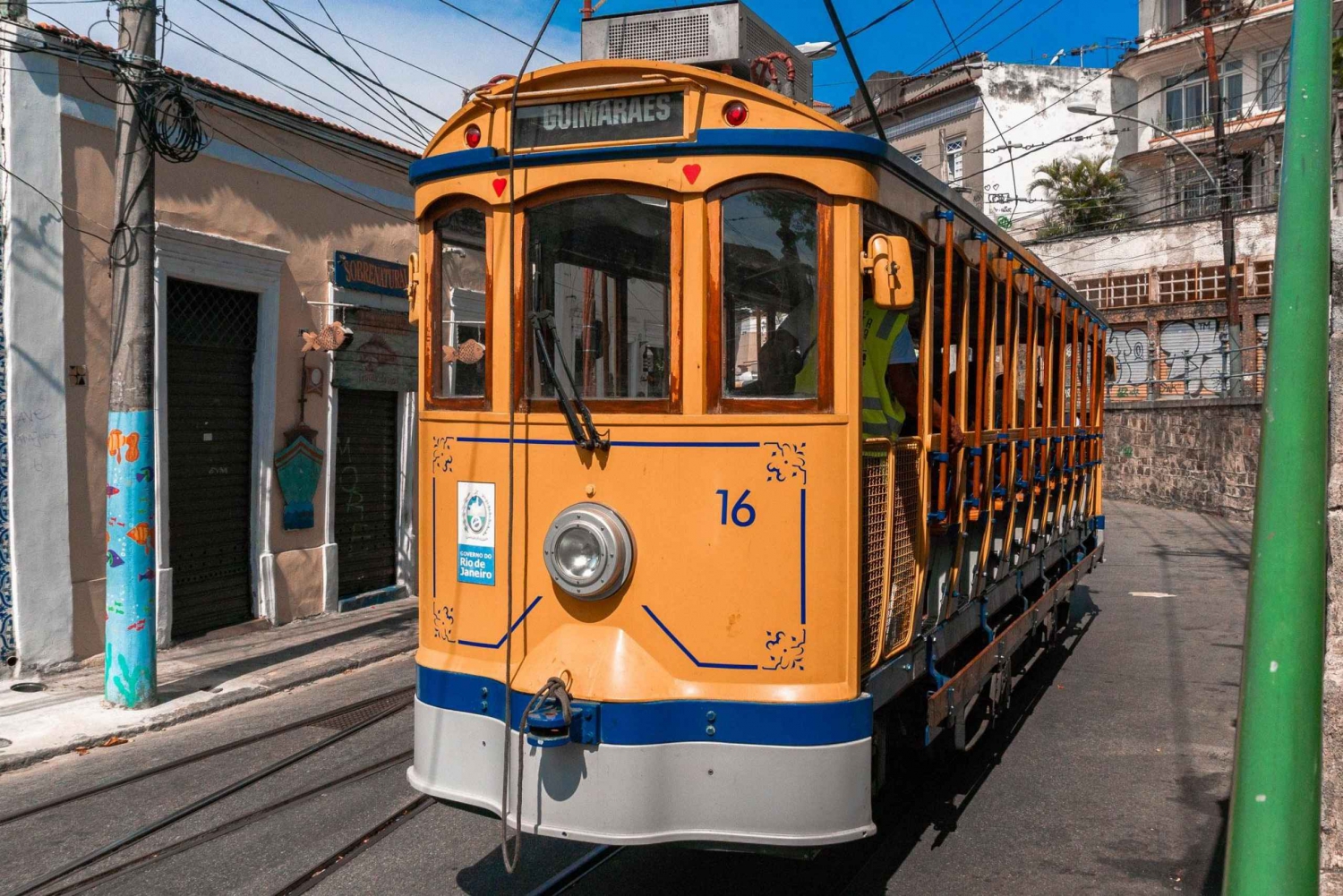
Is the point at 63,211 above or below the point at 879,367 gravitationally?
above

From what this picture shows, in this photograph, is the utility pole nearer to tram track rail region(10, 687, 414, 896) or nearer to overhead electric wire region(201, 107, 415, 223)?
overhead electric wire region(201, 107, 415, 223)

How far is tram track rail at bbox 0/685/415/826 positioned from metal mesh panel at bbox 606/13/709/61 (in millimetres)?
4952

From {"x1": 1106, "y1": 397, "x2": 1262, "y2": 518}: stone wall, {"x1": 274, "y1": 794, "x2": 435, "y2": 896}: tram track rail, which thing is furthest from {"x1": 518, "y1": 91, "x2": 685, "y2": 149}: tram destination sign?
{"x1": 1106, "y1": 397, "x2": 1262, "y2": 518}: stone wall

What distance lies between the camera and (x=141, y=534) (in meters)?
8.55

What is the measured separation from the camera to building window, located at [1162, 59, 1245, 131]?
116 ft

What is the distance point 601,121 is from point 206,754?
502 cm

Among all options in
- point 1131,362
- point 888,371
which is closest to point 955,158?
point 1131,362

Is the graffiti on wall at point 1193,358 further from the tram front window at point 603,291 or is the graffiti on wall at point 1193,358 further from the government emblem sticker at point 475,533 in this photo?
the government emblem sticker at point 475,533

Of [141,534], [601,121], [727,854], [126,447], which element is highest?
[601,121]

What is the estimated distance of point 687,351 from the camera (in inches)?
171

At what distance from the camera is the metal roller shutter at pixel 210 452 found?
35.4 ft

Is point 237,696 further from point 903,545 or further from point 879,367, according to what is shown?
point 879,367

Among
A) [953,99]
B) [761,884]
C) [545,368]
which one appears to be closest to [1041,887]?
[761,884]

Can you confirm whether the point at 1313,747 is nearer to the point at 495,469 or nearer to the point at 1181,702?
the point at 495,469
